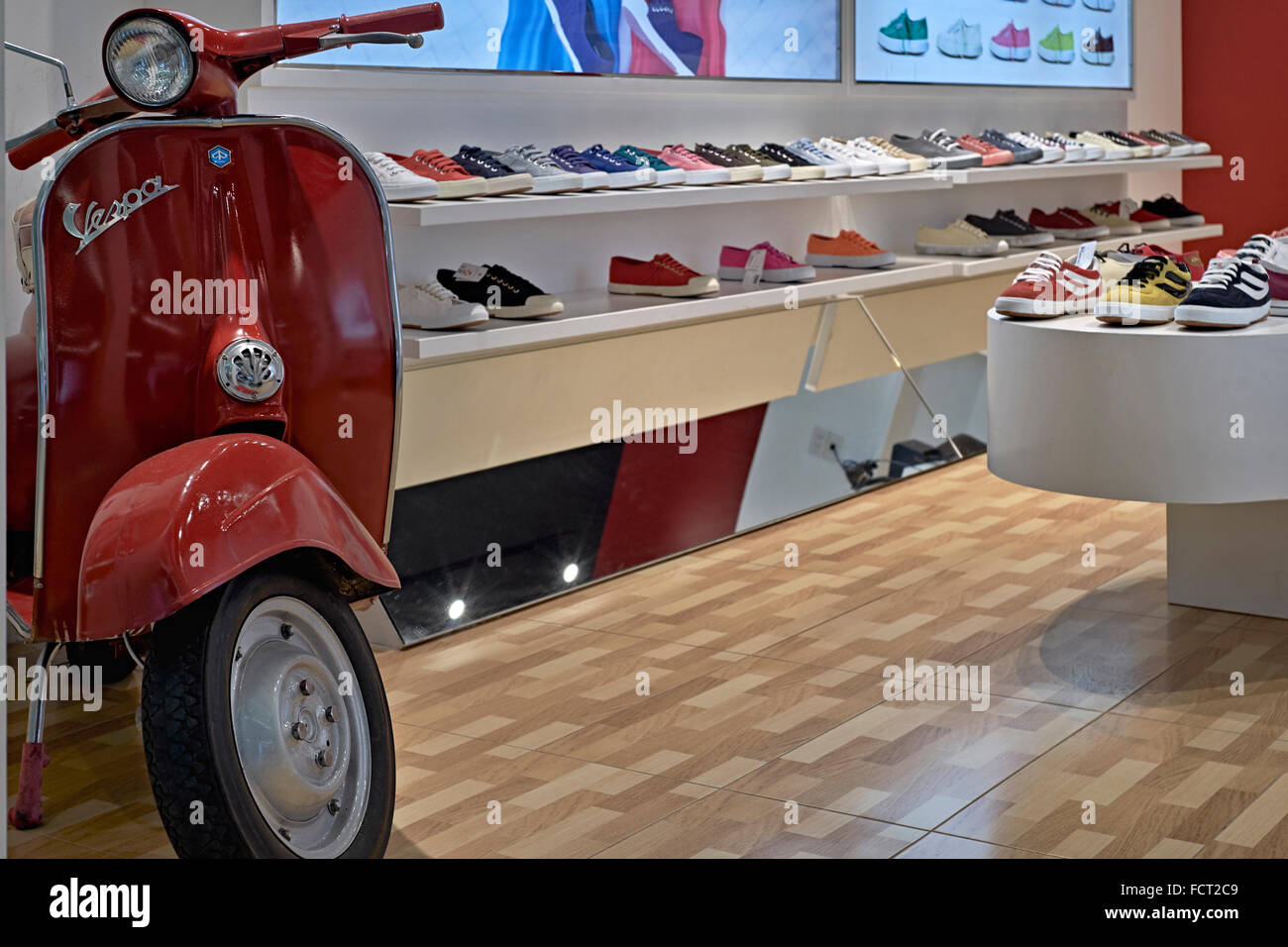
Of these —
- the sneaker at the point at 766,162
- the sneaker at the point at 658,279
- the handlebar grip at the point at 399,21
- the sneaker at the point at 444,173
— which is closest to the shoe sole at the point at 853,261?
the sneaker at the point at 766,162

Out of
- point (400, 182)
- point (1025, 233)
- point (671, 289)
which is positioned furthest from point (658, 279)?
point (1025, 233)

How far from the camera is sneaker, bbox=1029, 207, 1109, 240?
4844 mm

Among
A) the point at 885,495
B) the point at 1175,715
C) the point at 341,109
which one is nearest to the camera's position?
the point at 1175,715

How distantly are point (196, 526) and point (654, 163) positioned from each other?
2105 millimetres

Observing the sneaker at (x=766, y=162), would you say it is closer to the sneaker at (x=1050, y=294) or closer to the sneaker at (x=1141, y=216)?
the sneaker at (x=1050, y=294)

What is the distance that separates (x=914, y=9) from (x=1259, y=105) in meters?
2.24

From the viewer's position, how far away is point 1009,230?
4.55 meters

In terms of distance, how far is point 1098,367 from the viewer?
2.46m

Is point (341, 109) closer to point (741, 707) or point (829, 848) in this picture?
point (741, 707)

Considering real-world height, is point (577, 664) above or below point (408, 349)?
below

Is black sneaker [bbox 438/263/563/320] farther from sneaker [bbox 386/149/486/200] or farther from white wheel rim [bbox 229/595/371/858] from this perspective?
white wheel rim [bbox 229/595/371/858]

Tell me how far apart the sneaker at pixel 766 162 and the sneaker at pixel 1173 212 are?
2.22 meters

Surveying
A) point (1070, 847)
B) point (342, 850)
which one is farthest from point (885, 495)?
point (342, 850)

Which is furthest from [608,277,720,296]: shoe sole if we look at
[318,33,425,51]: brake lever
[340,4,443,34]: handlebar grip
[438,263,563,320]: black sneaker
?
[318,33,425,51]: brake lever
